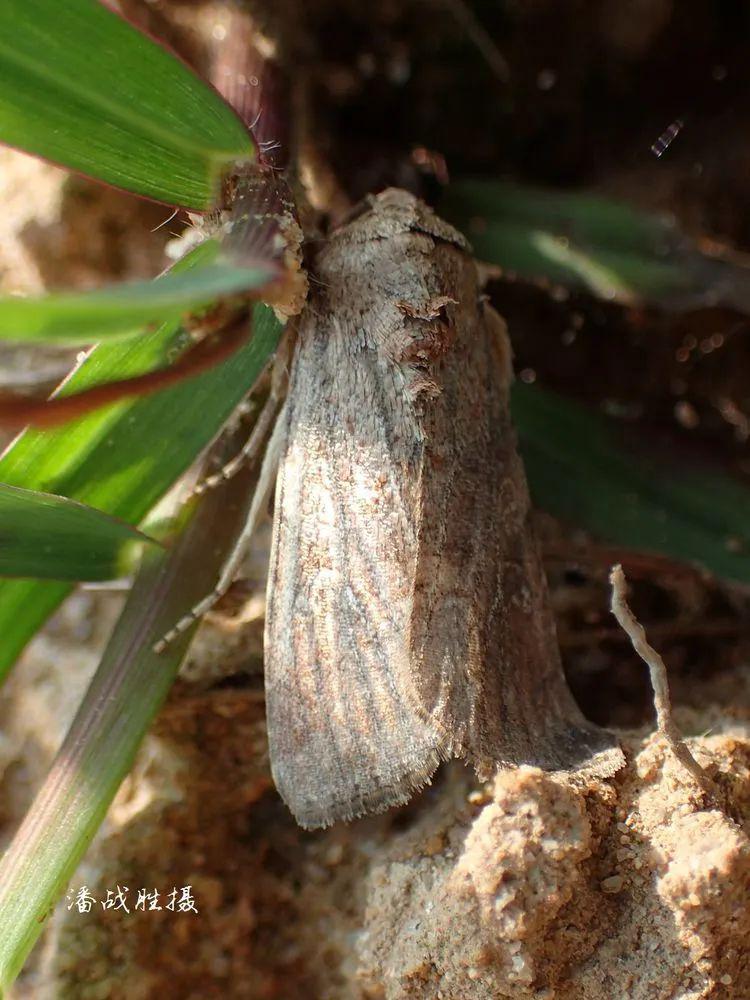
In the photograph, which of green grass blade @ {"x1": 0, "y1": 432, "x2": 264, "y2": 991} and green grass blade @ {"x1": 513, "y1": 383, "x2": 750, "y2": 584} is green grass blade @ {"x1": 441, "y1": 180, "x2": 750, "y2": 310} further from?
green grass blade @ {"x1": 0, "y1": 432, "x2": 264, "y2": 991}

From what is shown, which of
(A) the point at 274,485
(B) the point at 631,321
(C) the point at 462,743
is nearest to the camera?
(C) the point at 462,743

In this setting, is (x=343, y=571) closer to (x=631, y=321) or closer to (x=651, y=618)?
(x=651, y=618)

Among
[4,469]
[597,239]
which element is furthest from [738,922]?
[597,239]

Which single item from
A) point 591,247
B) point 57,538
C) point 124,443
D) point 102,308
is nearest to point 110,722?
point 57,538

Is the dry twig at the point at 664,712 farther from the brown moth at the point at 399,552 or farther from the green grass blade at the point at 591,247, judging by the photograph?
the green grass blade at the point at 591,247

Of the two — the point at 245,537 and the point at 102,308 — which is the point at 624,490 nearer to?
the point at 245,537

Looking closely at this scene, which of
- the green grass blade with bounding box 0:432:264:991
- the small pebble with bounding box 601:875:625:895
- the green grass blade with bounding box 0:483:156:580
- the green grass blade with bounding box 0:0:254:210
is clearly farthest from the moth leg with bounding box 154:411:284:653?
the small pebble with bounding box 601:875:625:895
